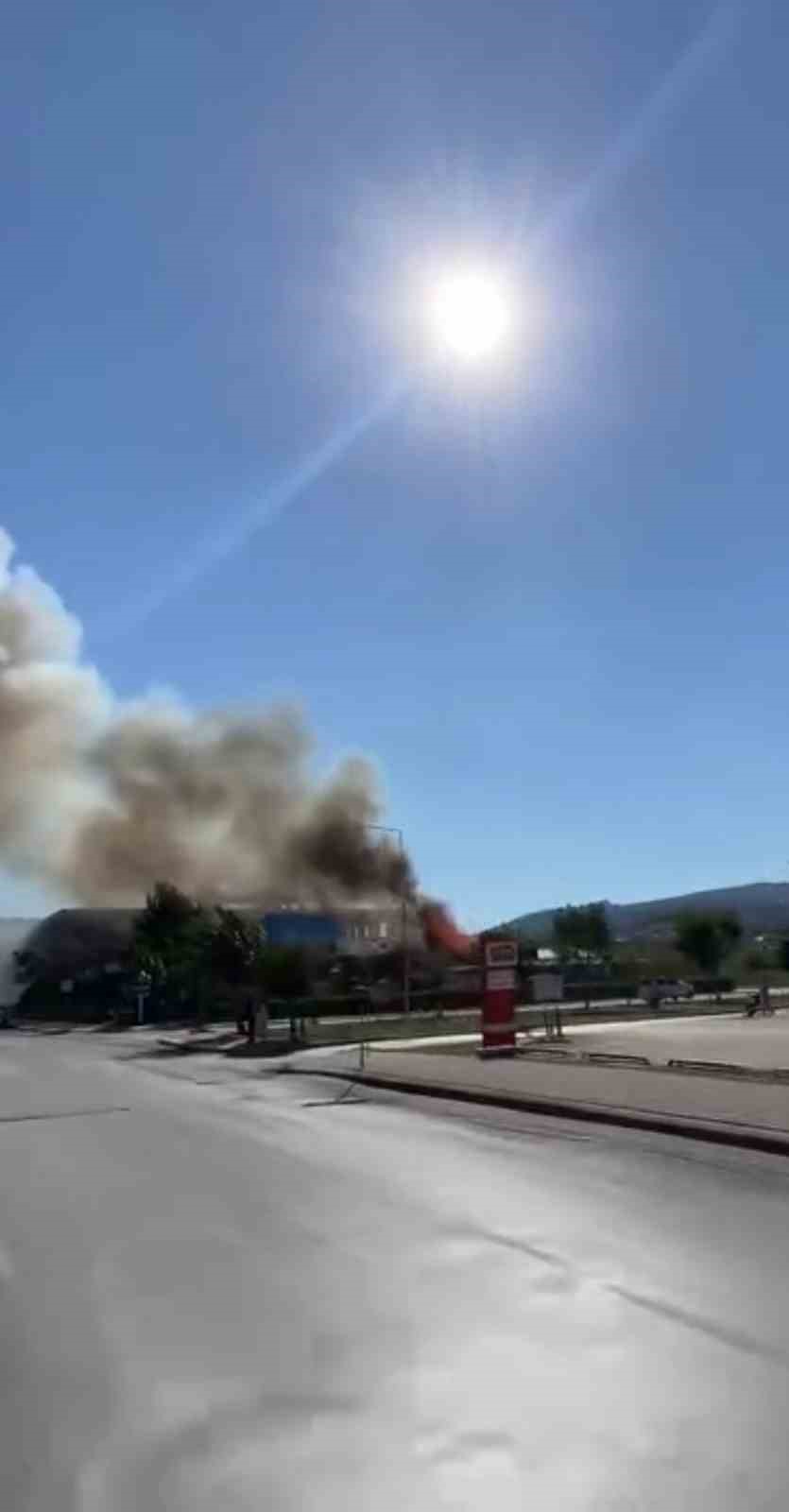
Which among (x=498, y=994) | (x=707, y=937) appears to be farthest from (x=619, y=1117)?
(x=707, y=937)

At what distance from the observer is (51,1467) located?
17.2 ft

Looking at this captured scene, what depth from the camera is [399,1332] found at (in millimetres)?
7008

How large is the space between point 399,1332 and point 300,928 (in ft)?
201

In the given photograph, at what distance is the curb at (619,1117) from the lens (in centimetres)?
1380

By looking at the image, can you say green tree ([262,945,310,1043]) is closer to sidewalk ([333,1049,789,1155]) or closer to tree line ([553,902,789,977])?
tree line ([553,902,789,977])

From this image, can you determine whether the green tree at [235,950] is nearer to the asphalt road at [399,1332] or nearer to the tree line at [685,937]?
the tree line at [685,937]

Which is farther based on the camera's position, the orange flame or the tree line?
the tree line

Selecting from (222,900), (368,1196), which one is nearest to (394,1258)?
(368,1196)

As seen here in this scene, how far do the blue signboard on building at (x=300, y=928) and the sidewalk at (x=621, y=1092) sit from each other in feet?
125

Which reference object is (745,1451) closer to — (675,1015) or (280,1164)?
(280,1164)

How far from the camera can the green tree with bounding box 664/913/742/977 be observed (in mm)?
100625

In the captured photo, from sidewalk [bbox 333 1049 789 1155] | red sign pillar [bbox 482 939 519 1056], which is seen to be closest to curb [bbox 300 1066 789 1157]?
sidewalk [bbox 333 1049 789 1155]

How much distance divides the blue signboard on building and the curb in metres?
42.2

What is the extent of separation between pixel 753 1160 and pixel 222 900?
5551cm
